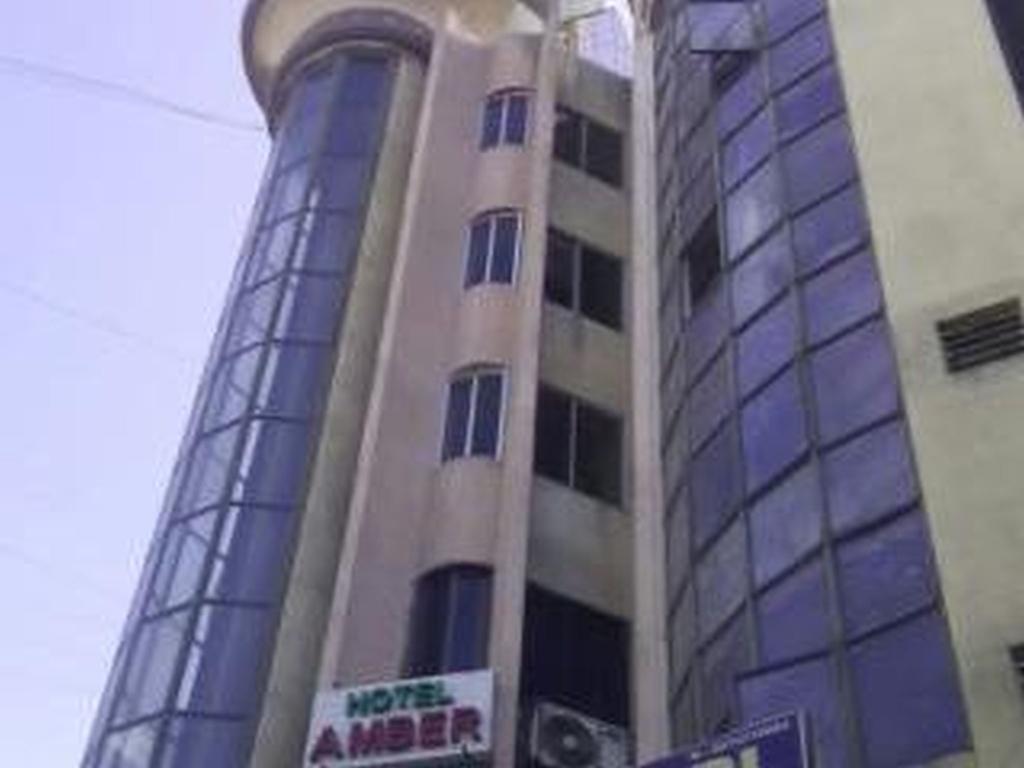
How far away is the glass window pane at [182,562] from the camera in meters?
24.0

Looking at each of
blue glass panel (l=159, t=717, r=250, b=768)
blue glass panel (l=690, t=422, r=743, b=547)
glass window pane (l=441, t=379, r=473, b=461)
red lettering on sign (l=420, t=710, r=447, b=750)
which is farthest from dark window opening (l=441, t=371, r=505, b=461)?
blue glass panel (l=690, t=422, r=743, b=547)

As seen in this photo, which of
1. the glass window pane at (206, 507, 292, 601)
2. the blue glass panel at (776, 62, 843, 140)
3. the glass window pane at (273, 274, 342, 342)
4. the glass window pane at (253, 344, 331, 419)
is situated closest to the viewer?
the blue glass panel at (776, 62, 843, 140)

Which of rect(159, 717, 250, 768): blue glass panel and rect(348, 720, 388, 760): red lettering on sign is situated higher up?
rect(159, 717, 250, 768): blue glass panel

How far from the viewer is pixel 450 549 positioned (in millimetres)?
21578

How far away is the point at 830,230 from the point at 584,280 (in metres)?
8.78

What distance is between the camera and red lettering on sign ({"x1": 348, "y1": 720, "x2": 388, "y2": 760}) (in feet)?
61.9

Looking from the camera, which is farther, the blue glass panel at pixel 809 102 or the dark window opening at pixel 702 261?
the dark window opening at pixel 702 261

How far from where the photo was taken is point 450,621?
2086cm

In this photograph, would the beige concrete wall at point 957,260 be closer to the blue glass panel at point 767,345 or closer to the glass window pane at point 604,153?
the blue glass panel at point 767,345

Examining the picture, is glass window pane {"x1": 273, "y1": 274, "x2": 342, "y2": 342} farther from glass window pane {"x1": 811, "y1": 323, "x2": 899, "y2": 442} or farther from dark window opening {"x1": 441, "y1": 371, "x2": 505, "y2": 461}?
glass window pane {"x1": 811, "y1": 323, "x2": 899, "y2": 442}

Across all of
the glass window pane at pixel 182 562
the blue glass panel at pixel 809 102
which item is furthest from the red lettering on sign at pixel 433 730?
the blue glass panel at pixel 809 102

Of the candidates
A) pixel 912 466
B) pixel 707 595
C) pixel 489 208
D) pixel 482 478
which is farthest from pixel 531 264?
pixel 912 466

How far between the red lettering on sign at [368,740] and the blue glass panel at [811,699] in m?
5.45

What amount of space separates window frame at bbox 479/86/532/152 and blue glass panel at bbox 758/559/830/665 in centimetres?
1481
